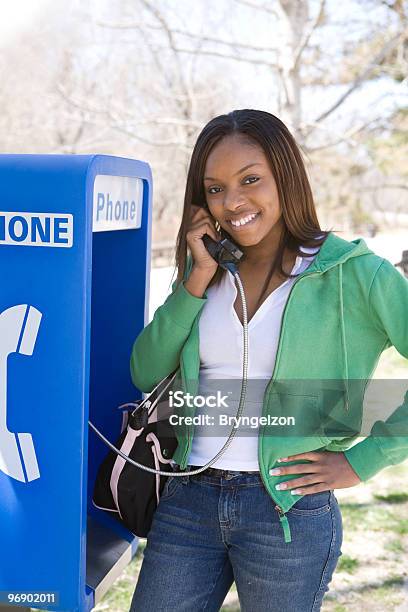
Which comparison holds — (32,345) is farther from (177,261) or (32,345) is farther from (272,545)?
(272,545)

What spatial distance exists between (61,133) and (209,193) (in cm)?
1416

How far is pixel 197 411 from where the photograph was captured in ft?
6.17

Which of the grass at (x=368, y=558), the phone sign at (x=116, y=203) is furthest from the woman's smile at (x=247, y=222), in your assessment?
the grass at (x=368, y=558)

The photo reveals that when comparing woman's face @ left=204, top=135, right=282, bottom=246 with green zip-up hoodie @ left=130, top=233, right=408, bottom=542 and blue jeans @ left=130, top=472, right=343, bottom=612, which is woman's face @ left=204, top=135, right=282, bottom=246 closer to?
green zip-up hoodie @ left=130, top=233, right=408, bottom=542

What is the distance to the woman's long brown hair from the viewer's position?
1.86 m

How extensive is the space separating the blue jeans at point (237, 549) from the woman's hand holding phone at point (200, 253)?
42cm

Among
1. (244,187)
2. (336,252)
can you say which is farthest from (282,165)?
(336,252)

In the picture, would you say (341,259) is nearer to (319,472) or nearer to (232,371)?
(232,371)

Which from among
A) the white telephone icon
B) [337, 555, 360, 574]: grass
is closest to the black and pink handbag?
the white telephone icon

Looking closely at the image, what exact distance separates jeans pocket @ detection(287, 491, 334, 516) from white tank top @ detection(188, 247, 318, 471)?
13cm

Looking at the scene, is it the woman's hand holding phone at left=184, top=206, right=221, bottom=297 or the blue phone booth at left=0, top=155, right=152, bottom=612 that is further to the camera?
the woman's hand holding phone at left=184, top=206, right=221, bottom=297

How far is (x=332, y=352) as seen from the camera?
1787 millimetres

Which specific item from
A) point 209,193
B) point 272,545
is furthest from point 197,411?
point 209,193

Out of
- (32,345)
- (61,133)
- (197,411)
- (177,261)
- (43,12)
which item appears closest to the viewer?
(32,345)
